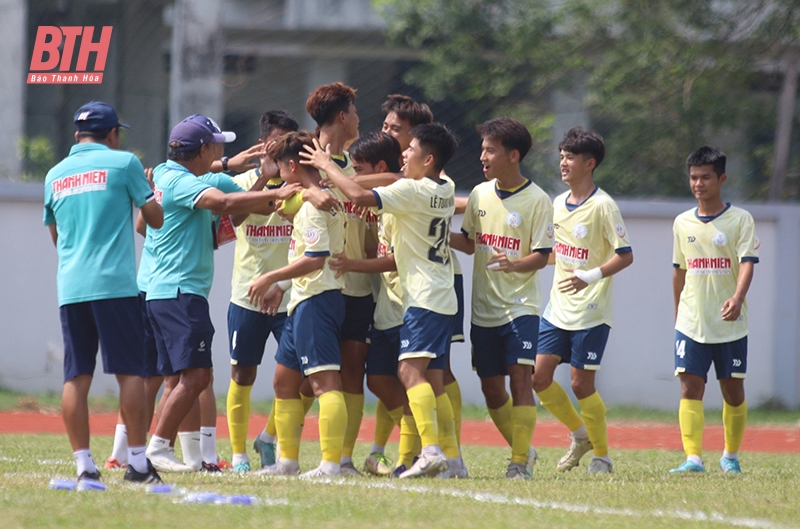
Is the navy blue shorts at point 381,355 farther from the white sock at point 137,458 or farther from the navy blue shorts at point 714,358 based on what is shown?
the navy blue shorts at point 714,358

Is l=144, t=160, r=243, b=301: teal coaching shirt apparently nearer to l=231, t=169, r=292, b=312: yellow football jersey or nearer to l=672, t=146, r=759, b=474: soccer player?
l=231, t=169, r=292, b=312: yellow football jersey

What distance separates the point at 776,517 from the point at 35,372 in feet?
29.2

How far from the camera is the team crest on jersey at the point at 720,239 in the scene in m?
7.64

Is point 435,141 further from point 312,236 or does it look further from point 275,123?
point 275,123

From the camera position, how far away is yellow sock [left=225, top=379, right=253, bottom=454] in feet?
23.0

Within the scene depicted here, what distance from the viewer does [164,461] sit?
248 inches

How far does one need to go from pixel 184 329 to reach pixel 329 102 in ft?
5.34

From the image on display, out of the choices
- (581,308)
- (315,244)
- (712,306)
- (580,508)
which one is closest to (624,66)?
(712,306)

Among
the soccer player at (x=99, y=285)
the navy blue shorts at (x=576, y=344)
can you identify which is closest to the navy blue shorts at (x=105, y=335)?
the soccer player at (x=99, y=285)

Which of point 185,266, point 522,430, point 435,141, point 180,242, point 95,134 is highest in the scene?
point 435,141

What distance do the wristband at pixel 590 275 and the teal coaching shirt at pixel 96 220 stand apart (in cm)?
274

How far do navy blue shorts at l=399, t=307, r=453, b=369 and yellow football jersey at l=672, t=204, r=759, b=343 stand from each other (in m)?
2.24

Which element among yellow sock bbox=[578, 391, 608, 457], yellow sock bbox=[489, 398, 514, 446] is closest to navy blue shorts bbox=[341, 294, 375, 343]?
yellow sock bbox=[489, 398, 514, 446]

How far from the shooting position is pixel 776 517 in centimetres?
510
